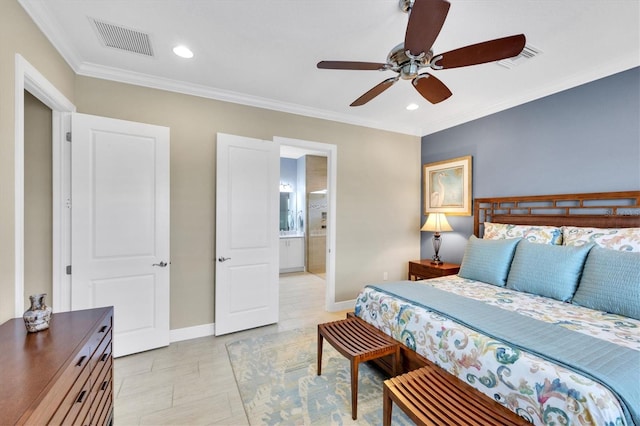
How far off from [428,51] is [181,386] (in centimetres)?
297

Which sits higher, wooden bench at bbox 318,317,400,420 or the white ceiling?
the white ceiling

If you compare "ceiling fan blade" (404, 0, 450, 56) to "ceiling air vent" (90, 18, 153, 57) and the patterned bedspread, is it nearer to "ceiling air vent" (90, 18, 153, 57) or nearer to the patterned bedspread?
the patterned bedspread

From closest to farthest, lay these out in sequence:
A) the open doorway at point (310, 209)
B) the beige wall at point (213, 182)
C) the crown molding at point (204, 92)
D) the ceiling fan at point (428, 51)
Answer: the ceiling fan at point (428, 51) → the crown molding at point (204, 92) → the beige wall at point (213, 182) → the open doorway at point (310, 209)

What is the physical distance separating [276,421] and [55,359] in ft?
4.32

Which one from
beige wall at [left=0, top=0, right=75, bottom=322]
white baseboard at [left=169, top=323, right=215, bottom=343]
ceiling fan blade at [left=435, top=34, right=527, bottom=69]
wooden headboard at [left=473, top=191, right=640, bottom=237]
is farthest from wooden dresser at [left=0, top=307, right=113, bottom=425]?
wooden headboard at [left=473, top=191, right=640, bottom=237]

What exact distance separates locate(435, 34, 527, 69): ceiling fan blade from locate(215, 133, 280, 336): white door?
6.90 feet

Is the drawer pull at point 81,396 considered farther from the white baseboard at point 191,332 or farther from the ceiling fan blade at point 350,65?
the ceiling fan blade at point 350,65

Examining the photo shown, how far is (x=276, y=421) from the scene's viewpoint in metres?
1.81

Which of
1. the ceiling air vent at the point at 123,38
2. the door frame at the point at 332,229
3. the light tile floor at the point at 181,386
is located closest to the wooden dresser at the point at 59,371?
the light tile floor at the point at 181,386

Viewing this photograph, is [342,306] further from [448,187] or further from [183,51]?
[183,51]

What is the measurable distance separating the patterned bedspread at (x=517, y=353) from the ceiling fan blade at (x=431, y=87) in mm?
1630

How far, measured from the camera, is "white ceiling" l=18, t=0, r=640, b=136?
1.82 metres

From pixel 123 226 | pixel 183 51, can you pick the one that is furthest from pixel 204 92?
pixel 123 226

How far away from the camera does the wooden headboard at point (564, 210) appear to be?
95.5 inches
